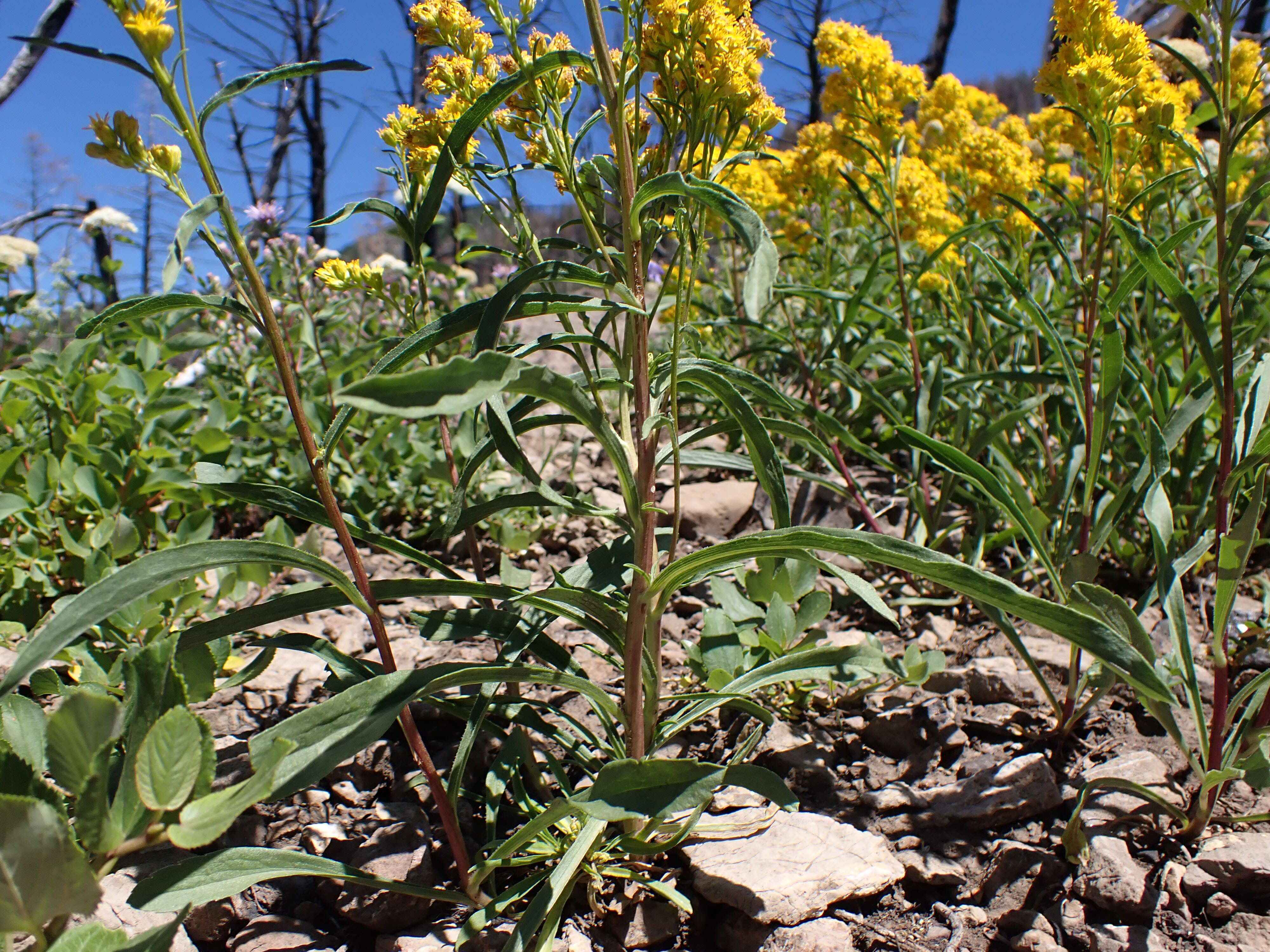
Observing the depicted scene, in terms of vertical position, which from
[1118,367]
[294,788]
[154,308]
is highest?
[154,308]

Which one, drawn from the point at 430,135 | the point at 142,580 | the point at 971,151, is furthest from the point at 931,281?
the point at 142,580

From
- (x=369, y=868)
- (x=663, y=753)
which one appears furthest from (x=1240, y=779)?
(x=369, y=868)

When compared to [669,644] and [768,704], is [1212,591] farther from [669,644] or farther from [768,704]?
[669,644]

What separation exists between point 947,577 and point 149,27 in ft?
3.24

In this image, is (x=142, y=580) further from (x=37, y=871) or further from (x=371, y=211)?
(x=371, y=211)

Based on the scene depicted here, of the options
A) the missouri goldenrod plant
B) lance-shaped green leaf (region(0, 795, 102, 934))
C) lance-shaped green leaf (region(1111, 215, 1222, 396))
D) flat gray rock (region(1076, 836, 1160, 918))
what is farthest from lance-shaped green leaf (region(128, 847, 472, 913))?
lance-shaped green leaf (region(1111, 215, 1222, 396))

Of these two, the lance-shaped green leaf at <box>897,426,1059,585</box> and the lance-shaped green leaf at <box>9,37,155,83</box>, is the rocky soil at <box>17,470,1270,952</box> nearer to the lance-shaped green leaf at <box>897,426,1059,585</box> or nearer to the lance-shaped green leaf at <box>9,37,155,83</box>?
the lance-shaped green leaf at <box>897,426,1059,585</box>

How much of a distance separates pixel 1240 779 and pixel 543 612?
1.12 m

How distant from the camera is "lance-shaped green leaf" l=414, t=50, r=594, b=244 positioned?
928mm

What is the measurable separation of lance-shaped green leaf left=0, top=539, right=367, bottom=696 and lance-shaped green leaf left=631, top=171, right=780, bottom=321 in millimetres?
520

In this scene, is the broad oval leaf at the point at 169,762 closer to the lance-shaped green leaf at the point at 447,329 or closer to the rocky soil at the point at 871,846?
the lance-shaped green leaf at the point at 447,329

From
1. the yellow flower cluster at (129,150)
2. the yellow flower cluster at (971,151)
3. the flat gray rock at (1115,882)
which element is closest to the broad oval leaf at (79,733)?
the yellow flower cluster at (129,150)

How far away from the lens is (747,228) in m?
0.79

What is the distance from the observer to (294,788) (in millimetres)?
791
